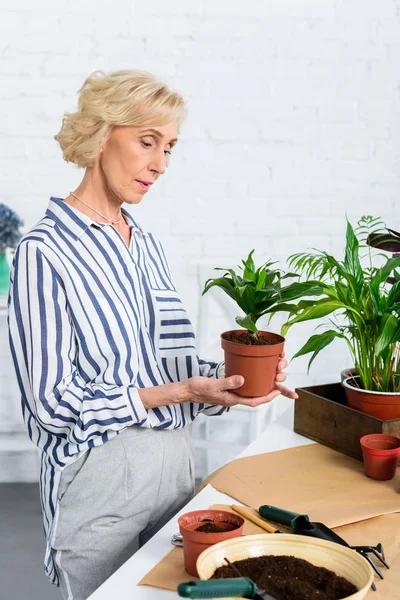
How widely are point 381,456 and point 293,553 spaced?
49 cm

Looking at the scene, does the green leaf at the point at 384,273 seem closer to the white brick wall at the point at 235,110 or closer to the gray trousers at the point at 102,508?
the gray trousers at the point at 102,508

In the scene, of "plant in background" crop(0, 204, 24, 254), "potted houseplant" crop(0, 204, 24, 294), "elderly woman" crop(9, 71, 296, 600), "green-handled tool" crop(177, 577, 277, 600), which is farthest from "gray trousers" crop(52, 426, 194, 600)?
"plant in background" crop(0, 204, 24, 254)

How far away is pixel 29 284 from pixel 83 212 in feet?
0.86

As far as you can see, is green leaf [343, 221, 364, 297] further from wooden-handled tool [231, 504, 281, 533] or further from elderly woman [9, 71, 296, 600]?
wooden-handled tool [231, 504, 281, 533]

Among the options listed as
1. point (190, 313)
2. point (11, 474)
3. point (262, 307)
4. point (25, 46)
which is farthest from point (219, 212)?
point (262, 307)

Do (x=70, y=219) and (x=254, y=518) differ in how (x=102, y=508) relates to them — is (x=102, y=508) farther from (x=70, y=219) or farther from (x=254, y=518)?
(x=70, y=219)

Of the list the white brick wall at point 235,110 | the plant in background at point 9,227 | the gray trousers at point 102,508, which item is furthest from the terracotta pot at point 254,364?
the plant in background at point 9,227

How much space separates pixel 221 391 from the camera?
142cm

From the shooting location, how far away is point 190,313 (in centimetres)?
353

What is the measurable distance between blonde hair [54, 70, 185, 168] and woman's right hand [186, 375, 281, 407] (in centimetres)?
51

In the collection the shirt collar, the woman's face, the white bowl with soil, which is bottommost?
the white bowl with soil

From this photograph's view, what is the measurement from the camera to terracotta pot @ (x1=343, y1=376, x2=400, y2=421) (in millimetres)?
1616

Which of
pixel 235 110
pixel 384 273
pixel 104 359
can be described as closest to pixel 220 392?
pixel 104 359

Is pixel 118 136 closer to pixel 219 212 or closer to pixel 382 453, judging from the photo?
pixel 382 453
